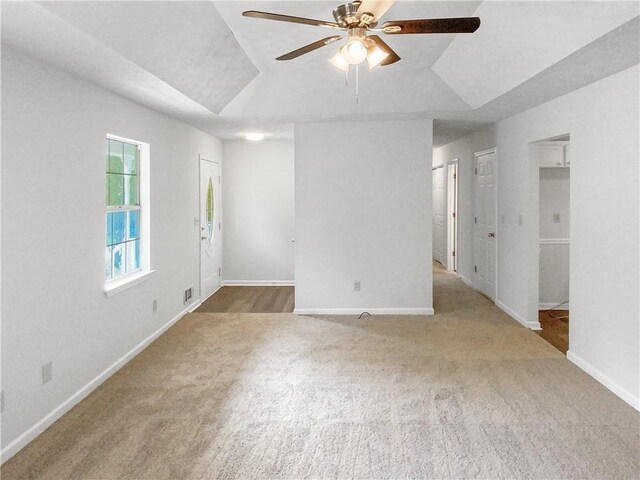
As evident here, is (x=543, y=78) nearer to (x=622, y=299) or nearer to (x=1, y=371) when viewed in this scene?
(x=622, y=299)

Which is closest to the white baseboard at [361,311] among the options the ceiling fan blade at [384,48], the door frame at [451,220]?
the door frame at [451,220]

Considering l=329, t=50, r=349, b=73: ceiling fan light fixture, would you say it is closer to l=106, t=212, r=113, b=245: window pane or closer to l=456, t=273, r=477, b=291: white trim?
l=106, t=212, r=113, b=245: window pane

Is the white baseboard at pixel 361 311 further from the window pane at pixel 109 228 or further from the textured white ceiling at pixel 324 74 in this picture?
the window pane at pixel 109 228

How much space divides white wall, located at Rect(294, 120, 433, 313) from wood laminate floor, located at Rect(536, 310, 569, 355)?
1268mm

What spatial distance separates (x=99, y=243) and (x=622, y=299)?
3.83m

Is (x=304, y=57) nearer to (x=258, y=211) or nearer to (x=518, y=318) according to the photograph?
(x=518, y=318)

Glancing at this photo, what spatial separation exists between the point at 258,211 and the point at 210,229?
1.01 meters

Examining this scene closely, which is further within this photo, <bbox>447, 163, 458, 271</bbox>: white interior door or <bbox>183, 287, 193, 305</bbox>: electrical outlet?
<bbox>447, 163, 458, 271</bbox>: white interior door

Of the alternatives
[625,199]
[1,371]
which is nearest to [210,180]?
[1,371]

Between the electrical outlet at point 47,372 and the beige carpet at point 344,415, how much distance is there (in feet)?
0.93

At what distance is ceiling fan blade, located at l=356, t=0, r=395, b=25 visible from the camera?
202 cm

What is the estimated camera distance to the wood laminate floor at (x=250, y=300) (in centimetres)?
600

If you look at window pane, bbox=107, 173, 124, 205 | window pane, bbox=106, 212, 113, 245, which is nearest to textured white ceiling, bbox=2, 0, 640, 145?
window pane, bbox=107, 173, 124, 205

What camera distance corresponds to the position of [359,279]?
5.70m
